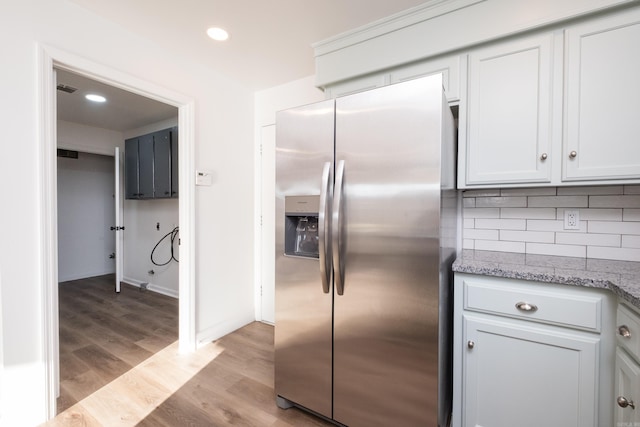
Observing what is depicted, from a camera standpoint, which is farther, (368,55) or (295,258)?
(368,55)

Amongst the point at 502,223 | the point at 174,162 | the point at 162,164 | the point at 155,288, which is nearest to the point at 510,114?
the point at 502,223

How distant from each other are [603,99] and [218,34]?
2.30 metres

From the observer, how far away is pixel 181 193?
7.92 ft

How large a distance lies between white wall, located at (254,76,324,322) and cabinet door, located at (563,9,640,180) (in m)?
2.23

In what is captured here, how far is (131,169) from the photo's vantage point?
4051mm

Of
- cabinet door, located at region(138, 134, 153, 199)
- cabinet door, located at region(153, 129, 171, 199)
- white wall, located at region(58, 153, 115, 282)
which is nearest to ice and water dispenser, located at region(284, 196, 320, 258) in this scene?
cabinet door, located at region(153, 129, 171, 199)

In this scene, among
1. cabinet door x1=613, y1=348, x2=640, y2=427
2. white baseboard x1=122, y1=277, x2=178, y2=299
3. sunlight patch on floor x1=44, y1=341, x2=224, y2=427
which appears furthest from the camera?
white baseboard x1=122, y1=277, x2=178, y2=299

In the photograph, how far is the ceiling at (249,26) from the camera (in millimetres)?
1717

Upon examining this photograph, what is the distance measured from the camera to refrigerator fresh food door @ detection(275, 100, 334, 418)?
154 cm

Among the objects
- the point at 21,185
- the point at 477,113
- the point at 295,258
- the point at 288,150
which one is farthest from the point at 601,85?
the point at 21,185

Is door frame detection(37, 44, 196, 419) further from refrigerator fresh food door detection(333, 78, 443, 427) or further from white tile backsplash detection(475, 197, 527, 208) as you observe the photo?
white tile backsplash detection(475, 197, 527, 208)

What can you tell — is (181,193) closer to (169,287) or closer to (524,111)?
(169,287)

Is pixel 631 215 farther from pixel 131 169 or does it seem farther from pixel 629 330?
pixel 131 169

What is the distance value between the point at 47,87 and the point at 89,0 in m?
0.59
